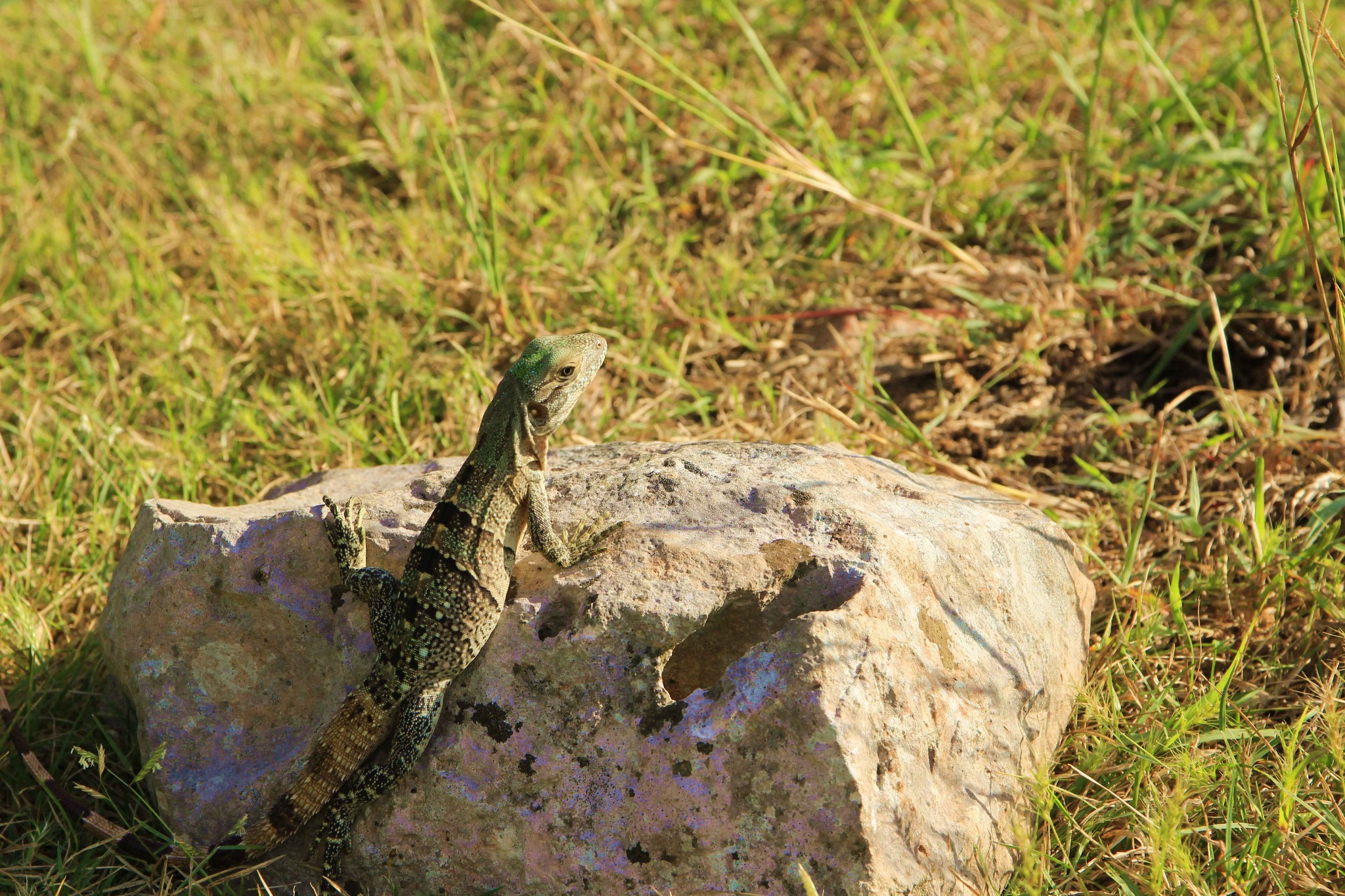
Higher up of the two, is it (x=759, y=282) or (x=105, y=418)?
(x=759, y=282)

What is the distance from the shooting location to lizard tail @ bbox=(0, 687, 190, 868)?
12.5 ft

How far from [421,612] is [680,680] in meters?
0.90

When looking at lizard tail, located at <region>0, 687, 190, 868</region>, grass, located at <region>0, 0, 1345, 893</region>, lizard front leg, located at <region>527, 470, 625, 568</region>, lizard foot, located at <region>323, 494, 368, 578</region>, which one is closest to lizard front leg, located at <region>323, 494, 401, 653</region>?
lizard foot, located at <region>323, 494, 368, 578</region>

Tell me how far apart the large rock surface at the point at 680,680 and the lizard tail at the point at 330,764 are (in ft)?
0.44

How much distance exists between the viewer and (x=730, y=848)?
132 inches

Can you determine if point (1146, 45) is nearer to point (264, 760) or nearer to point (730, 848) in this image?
point (730, 848)

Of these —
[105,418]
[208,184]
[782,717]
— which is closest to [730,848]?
[782,717]

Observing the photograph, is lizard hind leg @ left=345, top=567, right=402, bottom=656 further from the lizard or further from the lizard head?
the lizard head

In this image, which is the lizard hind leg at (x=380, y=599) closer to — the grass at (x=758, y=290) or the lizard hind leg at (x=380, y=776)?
the lizard hind leg at (x=380, y=776)

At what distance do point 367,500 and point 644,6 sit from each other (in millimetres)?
4719

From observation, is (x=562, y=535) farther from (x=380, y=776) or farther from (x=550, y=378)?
(x=380, y=776)

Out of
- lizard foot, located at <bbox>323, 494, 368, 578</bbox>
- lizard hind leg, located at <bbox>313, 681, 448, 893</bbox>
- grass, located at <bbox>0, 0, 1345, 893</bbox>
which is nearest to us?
lizard hind leg, located at <bbox>313, 681, 448, 893</bbox>

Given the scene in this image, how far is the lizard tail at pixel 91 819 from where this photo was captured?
3.82 metres

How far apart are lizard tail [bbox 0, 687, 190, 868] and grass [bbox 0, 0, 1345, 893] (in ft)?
0.38
